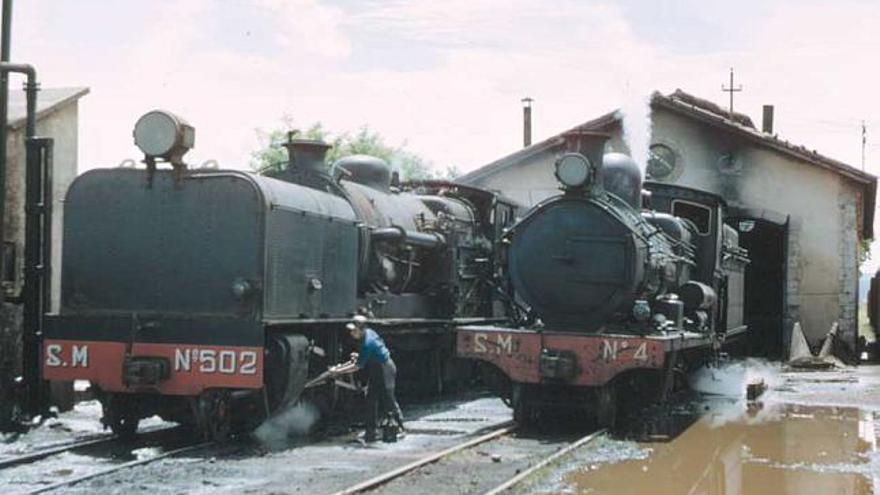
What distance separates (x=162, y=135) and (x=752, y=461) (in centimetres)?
619

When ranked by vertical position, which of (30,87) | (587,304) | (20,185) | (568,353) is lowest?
(568,353)

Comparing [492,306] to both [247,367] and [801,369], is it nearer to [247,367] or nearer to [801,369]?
[247,367]

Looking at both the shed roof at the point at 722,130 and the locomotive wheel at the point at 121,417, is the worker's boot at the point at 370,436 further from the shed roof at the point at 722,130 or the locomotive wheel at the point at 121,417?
the shed roof at the point at 722,130

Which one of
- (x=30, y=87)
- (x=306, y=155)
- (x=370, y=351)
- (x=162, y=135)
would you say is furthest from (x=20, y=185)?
(x=370, y=351)

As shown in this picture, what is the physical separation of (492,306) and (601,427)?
4.77 metres

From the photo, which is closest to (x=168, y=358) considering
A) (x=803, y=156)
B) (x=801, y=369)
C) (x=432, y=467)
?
(x=432, y=467)

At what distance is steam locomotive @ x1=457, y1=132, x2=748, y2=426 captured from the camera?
1250 cm

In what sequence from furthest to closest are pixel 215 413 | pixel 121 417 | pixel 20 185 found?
pixel 20 185 < pixel 121 417 < pixel 215 413

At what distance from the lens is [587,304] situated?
13.0 m

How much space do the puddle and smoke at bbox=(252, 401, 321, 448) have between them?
10.4 feet

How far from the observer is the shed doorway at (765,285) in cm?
2702

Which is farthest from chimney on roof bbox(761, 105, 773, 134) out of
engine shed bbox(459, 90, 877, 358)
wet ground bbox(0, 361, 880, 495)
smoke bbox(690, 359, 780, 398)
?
wet ground bbox(0, 361, 880, 495)

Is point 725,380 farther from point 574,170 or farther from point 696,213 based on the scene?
point 574,170

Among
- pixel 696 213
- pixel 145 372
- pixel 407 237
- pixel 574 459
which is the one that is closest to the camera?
pixel 145 372
